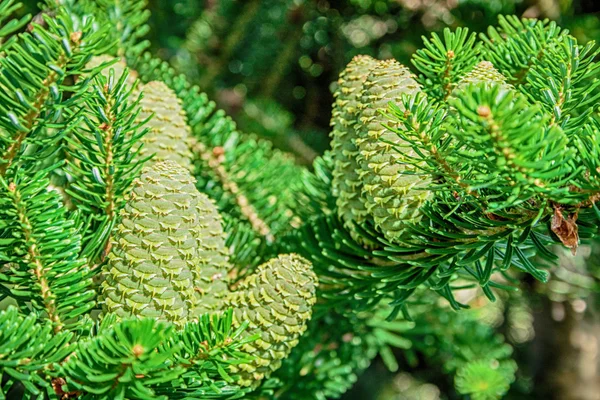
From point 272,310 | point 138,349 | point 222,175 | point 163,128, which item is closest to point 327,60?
point 222,175

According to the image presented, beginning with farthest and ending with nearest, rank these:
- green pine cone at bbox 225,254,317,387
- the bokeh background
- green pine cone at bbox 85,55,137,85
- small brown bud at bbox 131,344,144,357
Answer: the bokeh background → green pine cone at bbox 85,55,137,85 → green pine cone at bbox 225,254,317,387 → small brown bud at bbox 131,344,144,357

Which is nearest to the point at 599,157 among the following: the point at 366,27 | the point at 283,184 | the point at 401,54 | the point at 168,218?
the point at 168,218

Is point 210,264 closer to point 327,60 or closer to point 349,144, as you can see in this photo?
point 349,144

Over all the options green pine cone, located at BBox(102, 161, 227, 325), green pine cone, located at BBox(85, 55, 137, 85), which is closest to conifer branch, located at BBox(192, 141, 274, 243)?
green pine cone, located at BBox(85, 55, 137, 85)

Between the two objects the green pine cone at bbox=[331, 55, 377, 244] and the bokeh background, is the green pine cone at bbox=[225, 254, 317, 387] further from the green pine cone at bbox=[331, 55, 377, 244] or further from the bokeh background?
the bokeh background

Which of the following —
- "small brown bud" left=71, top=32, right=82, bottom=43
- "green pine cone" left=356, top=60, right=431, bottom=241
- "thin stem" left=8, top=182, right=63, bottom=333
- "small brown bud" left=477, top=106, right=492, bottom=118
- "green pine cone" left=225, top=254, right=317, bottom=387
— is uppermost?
"small brown bud" left=477, top=106, right=492, bottom=118

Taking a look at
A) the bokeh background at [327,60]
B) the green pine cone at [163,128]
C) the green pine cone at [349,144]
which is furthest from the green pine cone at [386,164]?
the bokeh background at [327,60]

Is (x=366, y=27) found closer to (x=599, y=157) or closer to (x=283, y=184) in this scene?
(x=283, y=184)
